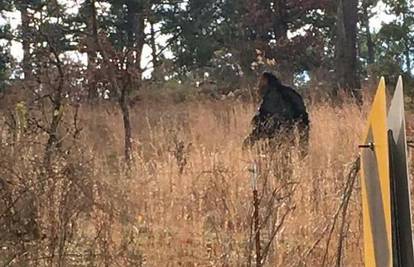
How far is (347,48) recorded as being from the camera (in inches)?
552

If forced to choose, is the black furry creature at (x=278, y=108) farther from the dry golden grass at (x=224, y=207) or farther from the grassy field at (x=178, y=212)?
the grassy field at (x=178, y=212)

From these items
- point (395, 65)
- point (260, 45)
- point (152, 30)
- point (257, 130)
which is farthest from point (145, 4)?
point (257, 130)

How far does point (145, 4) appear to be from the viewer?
70.7 ft

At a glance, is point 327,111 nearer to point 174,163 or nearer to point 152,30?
point 174,163

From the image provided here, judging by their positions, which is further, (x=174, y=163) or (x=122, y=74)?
(x=122, y=74)

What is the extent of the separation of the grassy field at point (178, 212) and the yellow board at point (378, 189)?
1.57 m

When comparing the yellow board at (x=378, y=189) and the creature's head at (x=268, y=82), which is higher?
the creature's head at (x=268, y=82)

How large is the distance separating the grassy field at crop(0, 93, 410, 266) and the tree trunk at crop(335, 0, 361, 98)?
8.11m

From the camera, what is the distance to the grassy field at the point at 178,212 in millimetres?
3990

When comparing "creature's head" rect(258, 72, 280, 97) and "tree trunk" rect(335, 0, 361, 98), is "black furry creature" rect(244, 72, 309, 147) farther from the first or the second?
"tree trunk" rect(335, 0, 361, 98)

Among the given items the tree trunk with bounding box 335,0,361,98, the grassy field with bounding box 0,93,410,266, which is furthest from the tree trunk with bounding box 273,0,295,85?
the grassy field with bounding box 0,93,410,266

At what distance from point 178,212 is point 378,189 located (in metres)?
3.53

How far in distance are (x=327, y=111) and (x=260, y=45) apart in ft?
34.1

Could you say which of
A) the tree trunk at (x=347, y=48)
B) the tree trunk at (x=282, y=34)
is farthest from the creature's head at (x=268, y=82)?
the tree trunk at (x=282, y=34)
